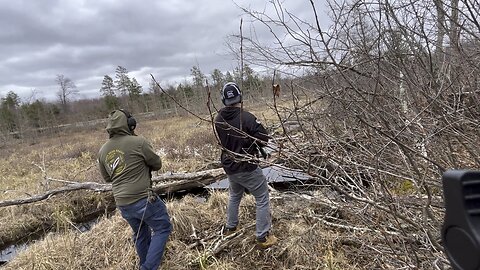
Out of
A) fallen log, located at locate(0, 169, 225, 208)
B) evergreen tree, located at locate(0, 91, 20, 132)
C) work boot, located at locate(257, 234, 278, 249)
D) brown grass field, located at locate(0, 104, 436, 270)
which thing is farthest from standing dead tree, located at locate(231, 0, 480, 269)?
evergreen tree, located at locate(0, 91, 20, 132)

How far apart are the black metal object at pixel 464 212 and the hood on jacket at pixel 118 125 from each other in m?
3.10

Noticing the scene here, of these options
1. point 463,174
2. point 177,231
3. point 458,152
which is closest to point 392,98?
point 458,152

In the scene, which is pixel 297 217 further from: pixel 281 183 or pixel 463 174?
pixel 463 174

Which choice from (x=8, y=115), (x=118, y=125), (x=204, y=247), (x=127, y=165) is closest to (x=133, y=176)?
(x=127, y=165)

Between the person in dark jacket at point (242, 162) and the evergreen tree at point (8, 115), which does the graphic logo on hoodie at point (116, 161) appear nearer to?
the person in dark jacket at point (242, 162)

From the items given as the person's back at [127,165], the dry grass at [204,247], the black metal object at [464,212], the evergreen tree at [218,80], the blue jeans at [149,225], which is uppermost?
the evergreen tree at [218,80]

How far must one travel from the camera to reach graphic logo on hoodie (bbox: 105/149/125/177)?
10.6 feet

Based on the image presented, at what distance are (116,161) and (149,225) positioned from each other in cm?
78

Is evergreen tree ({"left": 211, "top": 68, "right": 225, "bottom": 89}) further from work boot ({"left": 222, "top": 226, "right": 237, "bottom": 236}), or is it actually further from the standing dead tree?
work boot ({"left": 222, "top": 226, "right": 237, "bottom": 236})

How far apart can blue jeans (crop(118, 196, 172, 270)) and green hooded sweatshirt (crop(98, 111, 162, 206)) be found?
0.34ft

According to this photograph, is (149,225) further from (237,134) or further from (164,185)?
(164,185)

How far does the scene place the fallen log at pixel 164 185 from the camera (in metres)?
6.51

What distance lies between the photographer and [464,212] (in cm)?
52

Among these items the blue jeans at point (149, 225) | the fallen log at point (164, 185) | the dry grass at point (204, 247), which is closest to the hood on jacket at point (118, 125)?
the blue jeans at point (149, 225)
